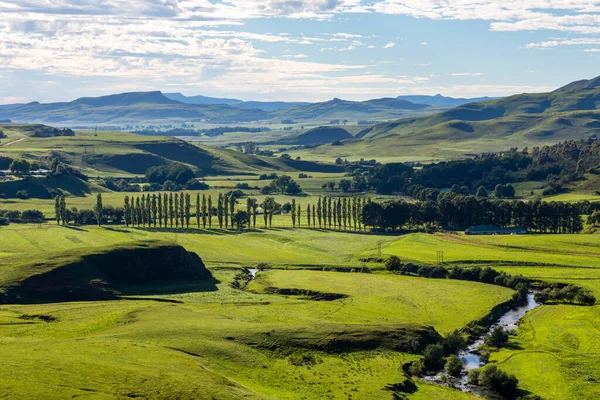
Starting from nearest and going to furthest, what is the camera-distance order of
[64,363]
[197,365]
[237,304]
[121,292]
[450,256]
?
[64,363] < [197,365] < [237,304] < [121,292] < [450,256]

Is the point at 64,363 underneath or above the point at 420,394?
above

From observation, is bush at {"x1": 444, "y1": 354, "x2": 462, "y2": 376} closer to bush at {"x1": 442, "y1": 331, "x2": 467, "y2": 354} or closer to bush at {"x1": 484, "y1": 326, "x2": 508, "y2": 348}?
bush at {"x1": 442, "y1": 331, "x2": 467, "y2": 354}

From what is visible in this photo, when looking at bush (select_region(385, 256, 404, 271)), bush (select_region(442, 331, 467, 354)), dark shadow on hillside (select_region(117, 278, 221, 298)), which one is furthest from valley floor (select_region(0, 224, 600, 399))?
bush (select_region(442, 331, 467, 354))

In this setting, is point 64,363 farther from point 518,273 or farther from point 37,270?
point 518,273

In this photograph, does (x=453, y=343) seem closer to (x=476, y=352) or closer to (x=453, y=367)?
(x=476, y=352)

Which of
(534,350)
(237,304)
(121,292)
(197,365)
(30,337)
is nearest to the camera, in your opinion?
(197,365)

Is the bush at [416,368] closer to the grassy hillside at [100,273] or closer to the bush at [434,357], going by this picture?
the bush at [434,357]

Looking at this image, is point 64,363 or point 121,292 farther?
point 121,292

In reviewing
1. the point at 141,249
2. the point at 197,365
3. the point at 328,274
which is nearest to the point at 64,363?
the point at 197,365

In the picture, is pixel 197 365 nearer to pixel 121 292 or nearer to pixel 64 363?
pixel 64 363

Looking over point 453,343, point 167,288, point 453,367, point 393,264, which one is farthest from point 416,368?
Answer: point 393,264
